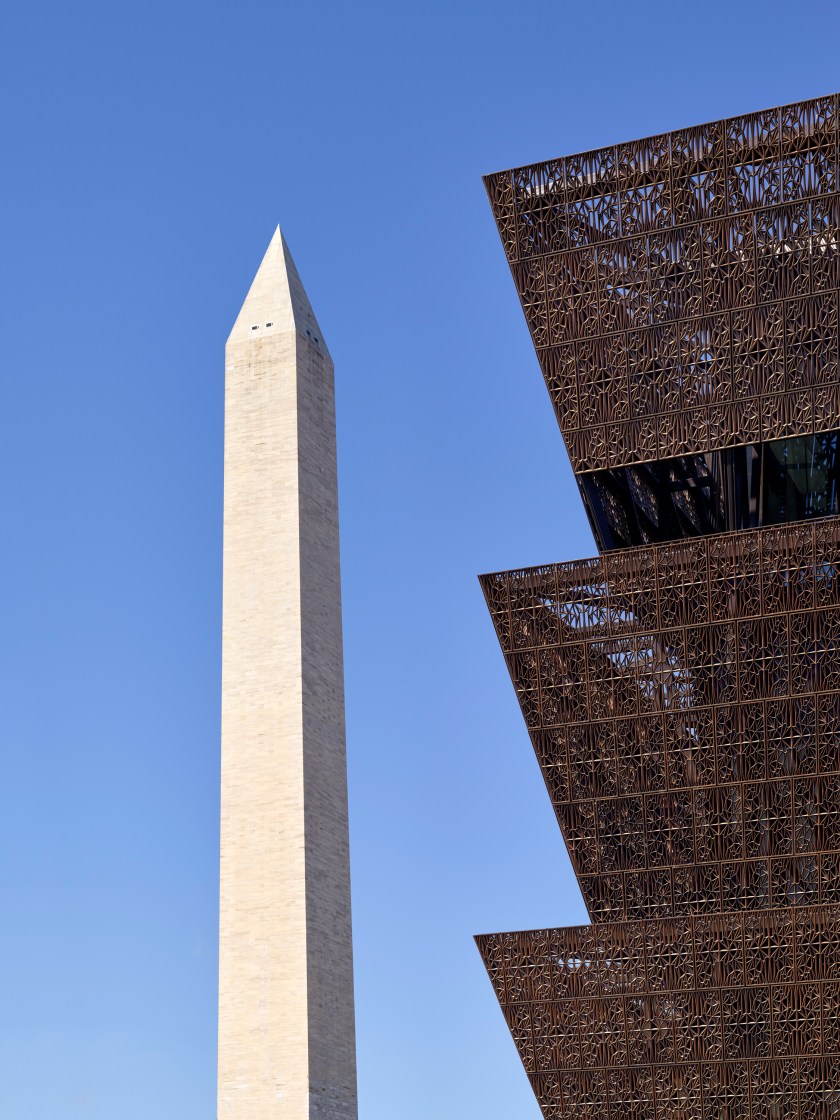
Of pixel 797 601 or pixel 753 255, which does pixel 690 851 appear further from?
pixel 753 255

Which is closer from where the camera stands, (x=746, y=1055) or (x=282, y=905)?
(x=282, y=905)

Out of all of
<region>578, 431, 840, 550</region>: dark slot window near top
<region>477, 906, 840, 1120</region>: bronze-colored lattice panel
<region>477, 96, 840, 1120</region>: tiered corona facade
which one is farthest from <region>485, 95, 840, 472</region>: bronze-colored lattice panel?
<region>477, 906, 840, 1120</region>: bronze-colored lattice panel

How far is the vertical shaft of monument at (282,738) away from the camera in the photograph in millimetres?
29781

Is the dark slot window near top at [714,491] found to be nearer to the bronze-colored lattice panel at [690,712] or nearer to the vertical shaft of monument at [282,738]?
the bronze-colored lattice panel at [690,712]

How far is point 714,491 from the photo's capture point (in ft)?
117

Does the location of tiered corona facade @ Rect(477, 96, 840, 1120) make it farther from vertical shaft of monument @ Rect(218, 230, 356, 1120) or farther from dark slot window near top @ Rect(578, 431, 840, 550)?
vertical shaft of monument @ Rect(218, 230, 356, 1120)

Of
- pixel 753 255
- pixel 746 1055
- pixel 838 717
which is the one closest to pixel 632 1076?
pixel 746 1055

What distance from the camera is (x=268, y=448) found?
107 ft

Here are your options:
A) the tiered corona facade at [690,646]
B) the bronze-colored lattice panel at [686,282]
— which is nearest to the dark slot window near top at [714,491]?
the tiered corona facade at [690,646]

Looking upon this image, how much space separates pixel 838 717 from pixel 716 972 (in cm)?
419

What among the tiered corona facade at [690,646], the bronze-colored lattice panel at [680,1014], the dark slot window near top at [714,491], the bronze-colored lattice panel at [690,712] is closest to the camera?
the bronze-colored lattice panel at [680,1014]

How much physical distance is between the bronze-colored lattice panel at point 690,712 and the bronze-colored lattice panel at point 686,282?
1.94 meters

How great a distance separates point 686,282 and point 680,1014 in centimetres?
1102

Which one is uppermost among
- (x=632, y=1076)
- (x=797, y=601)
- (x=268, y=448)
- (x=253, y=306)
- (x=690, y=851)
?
(x=253, y=306)
